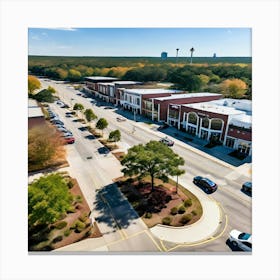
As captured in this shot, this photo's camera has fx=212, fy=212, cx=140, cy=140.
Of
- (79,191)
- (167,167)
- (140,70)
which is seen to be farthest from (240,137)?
(140,70)

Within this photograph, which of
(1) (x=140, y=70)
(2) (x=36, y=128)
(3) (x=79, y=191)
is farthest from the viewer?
(1) (x=140, y=70)

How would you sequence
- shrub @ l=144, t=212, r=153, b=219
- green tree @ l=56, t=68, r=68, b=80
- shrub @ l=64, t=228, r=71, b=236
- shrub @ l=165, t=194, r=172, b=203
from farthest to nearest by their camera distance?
green tree @ l=56, t=68, r=68, b=80 → shrub @ l=165, t=194, r=172, b=203 → shrub @ l=144, t=212, r=153, b=219 → shrub @ l=64, t=228, r=71, b=236

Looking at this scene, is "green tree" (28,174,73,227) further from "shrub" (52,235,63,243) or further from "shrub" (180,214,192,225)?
"shrub" (180,214,192,225)

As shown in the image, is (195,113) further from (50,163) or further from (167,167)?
(50,163)

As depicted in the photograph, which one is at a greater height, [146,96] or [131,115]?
[146,96]

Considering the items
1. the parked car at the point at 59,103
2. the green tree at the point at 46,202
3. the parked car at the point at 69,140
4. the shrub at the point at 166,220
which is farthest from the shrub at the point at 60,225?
the parked car at the point at 59,103

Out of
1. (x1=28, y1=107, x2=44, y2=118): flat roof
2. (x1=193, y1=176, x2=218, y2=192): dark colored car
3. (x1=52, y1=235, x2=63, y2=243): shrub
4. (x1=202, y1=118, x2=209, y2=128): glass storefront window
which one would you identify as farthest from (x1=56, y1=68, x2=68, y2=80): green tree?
(x1=52, y1=235, x2=63, y2=243): shrub

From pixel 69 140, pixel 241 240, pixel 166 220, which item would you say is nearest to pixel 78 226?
pixel 166 220

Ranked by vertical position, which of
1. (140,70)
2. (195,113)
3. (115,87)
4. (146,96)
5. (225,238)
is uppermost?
(140,70)
